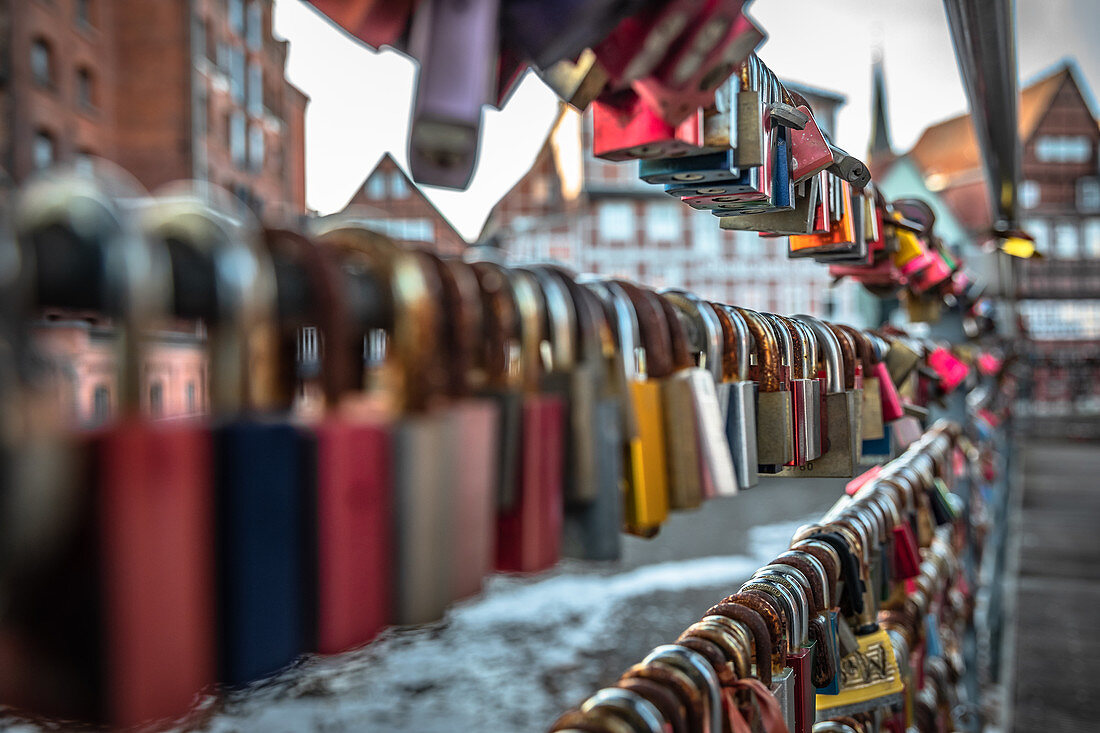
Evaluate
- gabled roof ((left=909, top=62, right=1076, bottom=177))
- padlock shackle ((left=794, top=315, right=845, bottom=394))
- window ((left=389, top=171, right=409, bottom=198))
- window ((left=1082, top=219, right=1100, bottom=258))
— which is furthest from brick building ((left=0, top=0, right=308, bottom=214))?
window ((left=1082, top=219, right=1100, bottom=258))

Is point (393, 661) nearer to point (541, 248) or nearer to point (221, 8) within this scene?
point (541, 248)

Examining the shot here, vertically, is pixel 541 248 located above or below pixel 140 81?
below

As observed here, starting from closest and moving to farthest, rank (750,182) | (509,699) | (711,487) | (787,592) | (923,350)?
(711,487) → (750,182) → (787,592) → (923,350) → (509,699)

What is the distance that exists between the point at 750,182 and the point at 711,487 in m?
0.36

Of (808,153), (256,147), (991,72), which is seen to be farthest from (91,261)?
(256,147)

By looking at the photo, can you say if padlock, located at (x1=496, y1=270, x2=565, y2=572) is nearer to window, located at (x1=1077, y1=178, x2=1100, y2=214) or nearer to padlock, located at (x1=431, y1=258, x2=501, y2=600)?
padlock, located at (x1=431, y1=258, x2=501, y2=600)

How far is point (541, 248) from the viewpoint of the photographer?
17.3 metres

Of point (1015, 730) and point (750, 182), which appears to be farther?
point (1015, 730)

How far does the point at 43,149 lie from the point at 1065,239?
27617 millimetres

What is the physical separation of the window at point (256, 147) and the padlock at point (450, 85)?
73.4 ft

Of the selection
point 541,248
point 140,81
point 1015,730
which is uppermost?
point 140,81

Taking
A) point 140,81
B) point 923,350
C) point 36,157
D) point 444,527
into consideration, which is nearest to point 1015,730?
point 923,350

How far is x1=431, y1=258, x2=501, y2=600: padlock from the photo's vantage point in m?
0.41

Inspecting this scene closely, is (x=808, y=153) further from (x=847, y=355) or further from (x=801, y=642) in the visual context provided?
(x=801, y=642)
